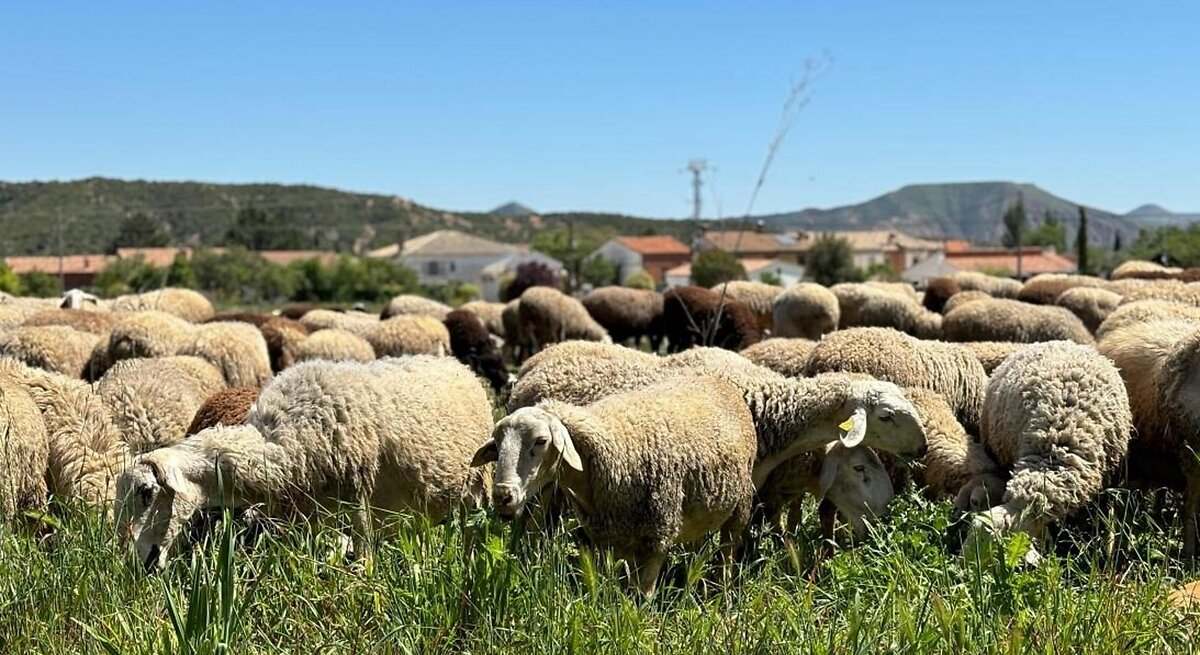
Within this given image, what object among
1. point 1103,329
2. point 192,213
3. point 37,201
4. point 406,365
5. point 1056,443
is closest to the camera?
point 1056,443

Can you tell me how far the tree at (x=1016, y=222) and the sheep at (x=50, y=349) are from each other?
55458 mm

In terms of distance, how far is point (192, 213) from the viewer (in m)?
110

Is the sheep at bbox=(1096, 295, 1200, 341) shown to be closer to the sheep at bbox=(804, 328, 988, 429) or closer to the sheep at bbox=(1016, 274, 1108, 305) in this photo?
the sheep at bbox=(804, 328, 988, 429)

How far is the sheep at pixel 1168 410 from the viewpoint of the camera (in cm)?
711

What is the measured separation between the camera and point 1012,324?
45.1 feet

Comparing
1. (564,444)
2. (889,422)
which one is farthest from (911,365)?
(564,444)

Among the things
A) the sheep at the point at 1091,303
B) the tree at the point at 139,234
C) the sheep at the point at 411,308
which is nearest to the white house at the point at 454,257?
the tree at the point at 139,234

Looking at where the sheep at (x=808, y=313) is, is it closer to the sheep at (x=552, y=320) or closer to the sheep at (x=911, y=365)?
the sheep at (x=552, y=320)

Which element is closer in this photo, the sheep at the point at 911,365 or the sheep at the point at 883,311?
the sheep at the point at 911,365

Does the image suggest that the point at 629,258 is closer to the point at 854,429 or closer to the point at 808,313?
the point at 808,313

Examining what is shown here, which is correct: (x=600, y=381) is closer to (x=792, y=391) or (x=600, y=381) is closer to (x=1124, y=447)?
(x=792, y=391)

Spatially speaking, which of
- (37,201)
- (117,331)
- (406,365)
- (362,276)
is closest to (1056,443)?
(406,365)

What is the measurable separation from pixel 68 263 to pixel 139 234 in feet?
34.4

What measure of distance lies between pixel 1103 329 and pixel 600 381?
5540 millimetres
